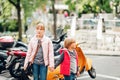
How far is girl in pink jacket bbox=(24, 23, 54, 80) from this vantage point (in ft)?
30.9

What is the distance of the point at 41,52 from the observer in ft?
31.1

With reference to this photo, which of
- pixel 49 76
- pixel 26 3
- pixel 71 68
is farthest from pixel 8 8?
pixel 71 68

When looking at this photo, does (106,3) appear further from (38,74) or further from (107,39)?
(38,74)

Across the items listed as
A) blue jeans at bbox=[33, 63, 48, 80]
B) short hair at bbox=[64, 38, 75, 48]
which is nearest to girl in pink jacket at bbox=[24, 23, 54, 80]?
blue jeans at bbox=[33, 63, 48, 80]

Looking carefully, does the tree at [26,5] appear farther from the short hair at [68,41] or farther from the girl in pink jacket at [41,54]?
the girl in pink jacket at [41,54]

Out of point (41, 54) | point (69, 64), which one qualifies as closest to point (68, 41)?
point (69, 64)

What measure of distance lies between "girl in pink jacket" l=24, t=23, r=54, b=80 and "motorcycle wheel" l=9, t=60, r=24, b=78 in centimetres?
329

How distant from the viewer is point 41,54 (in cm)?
946

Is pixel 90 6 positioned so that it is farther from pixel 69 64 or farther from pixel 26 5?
pixel 69 64

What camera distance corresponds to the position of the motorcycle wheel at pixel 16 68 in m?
12.8

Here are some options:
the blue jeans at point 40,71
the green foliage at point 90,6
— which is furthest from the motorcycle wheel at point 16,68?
the green foliage at point 90,6

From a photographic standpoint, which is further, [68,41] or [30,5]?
[30,5]

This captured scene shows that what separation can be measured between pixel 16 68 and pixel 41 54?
357 centimetres

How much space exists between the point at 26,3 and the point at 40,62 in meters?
18.7
